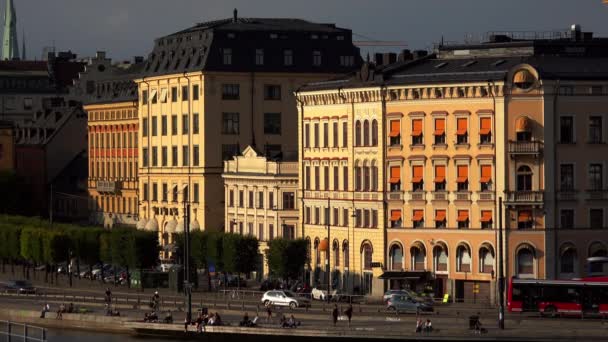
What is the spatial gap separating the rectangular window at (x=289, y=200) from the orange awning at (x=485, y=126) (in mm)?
23467

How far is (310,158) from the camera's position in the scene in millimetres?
140625

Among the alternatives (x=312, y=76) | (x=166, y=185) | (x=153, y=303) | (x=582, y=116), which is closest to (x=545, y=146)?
(x=582, y=116)

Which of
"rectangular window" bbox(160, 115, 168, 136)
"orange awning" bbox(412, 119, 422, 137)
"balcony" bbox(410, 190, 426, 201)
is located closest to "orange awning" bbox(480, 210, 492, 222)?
"balcony" bbox(410, 190, 426, 201)

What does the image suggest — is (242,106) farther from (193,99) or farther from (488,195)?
(488,195)

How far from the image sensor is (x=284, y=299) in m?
124

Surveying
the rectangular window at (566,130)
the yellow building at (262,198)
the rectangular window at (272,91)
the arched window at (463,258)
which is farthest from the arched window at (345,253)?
the rectangular window at (272,91)

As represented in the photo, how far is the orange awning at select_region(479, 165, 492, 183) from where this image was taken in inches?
4889

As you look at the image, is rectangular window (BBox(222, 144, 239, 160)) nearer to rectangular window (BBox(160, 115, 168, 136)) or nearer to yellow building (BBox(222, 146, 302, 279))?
yellow building (BBox(222, 146, 302, 279))

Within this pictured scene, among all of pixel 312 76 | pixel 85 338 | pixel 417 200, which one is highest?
pixel 312 76

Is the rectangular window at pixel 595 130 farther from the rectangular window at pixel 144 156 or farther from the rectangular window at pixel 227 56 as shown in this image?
the rectangular window at pixel 144 156

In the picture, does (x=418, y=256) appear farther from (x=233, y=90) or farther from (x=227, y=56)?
(x=227, y=56)

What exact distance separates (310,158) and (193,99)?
24613 millimetres

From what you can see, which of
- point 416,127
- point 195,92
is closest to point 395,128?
point 416,127

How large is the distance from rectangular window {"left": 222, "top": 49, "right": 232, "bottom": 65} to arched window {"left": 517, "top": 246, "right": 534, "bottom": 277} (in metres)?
43.9
